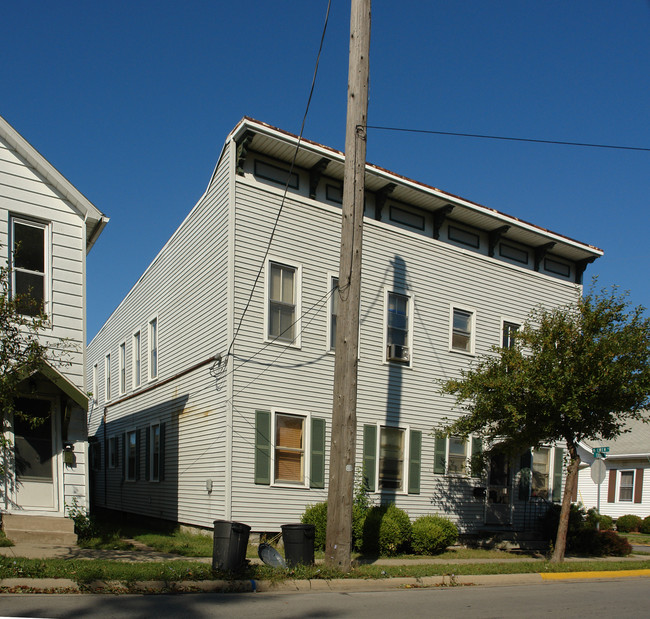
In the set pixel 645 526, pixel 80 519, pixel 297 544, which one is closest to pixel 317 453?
pixel 297 544

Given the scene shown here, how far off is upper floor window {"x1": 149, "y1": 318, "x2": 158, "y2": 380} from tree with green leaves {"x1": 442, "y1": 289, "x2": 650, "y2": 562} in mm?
9452

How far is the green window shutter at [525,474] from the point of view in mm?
20625

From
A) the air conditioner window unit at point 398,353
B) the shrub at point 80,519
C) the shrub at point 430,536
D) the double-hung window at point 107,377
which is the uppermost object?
the air conditioner window unit at point 398,353

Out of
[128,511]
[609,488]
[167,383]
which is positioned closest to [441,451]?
[167,383]

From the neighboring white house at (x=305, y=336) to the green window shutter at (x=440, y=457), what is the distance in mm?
47

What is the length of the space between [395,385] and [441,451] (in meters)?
2.41

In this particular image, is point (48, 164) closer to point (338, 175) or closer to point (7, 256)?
point (7, 256)

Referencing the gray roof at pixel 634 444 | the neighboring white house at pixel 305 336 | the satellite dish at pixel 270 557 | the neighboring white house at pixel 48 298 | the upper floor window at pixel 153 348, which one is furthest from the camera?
the gray roof at pixel 634 444

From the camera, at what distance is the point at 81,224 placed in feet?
45.0

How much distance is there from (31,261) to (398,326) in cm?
935

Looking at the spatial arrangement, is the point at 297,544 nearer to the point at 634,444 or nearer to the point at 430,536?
the point at 430,536

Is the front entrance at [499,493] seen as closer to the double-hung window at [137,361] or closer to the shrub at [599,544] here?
the shrub at [599,544]

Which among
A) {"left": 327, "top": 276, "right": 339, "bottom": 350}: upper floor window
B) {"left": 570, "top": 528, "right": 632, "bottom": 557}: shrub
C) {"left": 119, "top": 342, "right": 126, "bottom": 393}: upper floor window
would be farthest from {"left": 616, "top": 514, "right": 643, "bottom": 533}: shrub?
{"left": 119, "top": 342, "right": 126, "bottom": 393}: upper floor window

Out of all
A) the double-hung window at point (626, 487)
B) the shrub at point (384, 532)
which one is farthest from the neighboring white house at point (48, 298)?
the double-hung window at point (626, 487)
